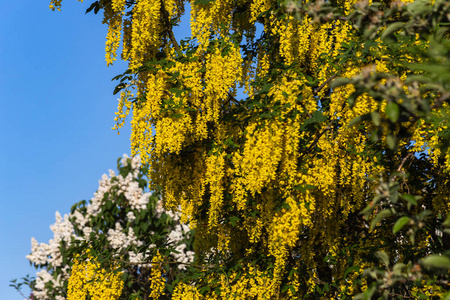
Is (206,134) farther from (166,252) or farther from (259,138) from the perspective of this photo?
(166,252)

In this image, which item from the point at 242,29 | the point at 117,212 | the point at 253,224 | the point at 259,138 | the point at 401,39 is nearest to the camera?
the point at 401,39

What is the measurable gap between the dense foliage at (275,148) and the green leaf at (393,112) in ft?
11.5

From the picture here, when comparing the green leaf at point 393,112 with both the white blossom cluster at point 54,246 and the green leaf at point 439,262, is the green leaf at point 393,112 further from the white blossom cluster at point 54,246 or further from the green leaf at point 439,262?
the white blossom cluster at point 54,246

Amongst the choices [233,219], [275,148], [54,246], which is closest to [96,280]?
[233,219]

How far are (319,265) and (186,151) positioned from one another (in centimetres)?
229

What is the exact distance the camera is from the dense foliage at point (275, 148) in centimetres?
643

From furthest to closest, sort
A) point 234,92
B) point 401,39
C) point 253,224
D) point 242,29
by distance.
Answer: point 242,29 < point 234,92 < point 253,224 < point 401,39

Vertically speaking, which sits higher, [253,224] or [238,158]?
[238,158]

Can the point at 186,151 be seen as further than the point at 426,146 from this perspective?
Yes

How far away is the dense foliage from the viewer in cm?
643

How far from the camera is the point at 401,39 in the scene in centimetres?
593

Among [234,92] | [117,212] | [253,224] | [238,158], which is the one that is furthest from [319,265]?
[117,212]

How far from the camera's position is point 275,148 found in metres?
6.41

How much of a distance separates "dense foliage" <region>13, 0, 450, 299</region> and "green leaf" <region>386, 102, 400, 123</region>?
3491 millimetres
